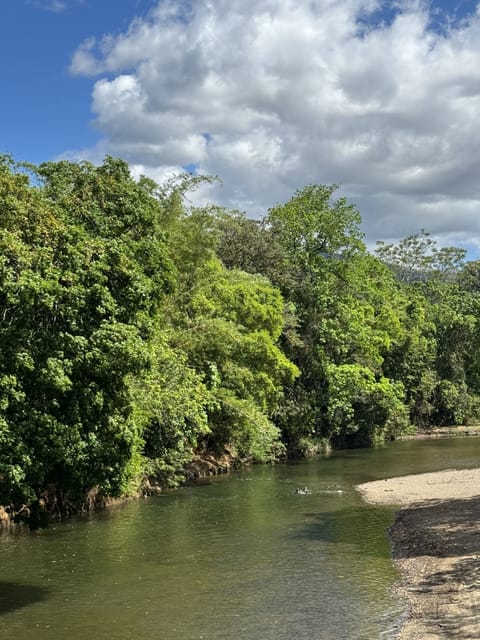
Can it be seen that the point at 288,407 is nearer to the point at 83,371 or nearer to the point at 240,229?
the point at 240,229

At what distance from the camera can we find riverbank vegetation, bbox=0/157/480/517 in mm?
18500

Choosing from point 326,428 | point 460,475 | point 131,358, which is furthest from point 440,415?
A: point 131,358

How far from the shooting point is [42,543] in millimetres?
23500

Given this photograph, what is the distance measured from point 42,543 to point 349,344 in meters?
39.0

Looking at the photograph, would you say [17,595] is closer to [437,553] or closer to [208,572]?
[208,572]

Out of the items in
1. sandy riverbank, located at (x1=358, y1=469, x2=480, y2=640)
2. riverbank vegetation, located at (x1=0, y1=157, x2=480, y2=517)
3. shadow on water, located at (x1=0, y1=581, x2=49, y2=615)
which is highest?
riverbank vegetation, located at (x1=0, y1=157, x2=480, y2=517)

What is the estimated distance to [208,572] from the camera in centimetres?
1934

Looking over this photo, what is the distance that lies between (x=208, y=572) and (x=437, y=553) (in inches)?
272

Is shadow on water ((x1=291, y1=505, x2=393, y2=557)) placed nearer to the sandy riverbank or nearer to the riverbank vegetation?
the sandy riverbank

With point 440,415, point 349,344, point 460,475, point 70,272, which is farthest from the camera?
point 440,415

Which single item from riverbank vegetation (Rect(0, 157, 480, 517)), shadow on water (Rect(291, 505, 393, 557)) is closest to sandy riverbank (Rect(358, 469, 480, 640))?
shadow on water (Rect(291, 505, 393, 557))

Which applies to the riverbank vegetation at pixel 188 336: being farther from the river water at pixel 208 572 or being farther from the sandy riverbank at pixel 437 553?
the sandy riverbank at pixel 437 553

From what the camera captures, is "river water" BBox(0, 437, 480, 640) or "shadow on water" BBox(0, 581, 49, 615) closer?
"river water" BBox(0, 437, 480, 640)

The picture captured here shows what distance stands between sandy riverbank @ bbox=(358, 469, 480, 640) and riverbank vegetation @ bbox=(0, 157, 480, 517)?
9.06 meters
